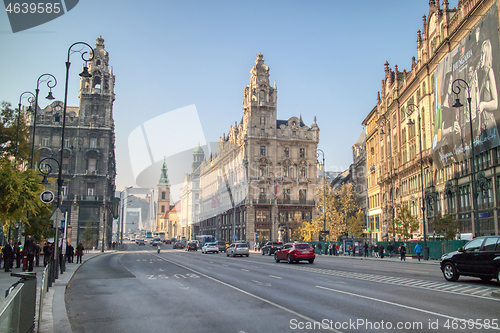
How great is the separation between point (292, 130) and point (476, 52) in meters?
54.4

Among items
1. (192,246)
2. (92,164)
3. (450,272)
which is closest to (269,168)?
(192,246)

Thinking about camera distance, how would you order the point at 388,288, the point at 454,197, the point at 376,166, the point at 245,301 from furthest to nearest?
1. the point at 376,166
2. the point at 454,197
3. the point at 388,288
4. the point at 245,301

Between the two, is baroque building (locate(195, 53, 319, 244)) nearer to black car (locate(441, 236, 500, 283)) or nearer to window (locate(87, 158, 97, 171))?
window (locate(87, 158, 97, 171))

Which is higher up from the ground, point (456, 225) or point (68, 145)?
point (68, 145)

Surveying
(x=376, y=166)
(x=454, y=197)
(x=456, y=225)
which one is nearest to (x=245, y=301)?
(x=456, y=225)

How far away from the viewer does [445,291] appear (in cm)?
1383

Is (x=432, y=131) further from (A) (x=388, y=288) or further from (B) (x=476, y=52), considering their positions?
(A) (x=388, y=288)

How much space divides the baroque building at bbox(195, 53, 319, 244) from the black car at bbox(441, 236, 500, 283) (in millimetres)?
65689

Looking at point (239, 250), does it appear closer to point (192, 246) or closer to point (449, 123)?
point (449, 123)

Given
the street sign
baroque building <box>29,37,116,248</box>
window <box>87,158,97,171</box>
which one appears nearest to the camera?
the street sign

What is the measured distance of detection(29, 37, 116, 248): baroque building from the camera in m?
76.7

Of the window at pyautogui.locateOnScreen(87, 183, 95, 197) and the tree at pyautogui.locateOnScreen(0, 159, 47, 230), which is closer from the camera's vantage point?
the tree at pyautogui.locateOnScreen(0, 159, 47, 230)

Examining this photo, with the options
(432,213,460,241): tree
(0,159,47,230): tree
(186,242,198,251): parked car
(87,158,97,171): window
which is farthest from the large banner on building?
(87,158,97,171): window

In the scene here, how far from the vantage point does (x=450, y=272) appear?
17.1m
